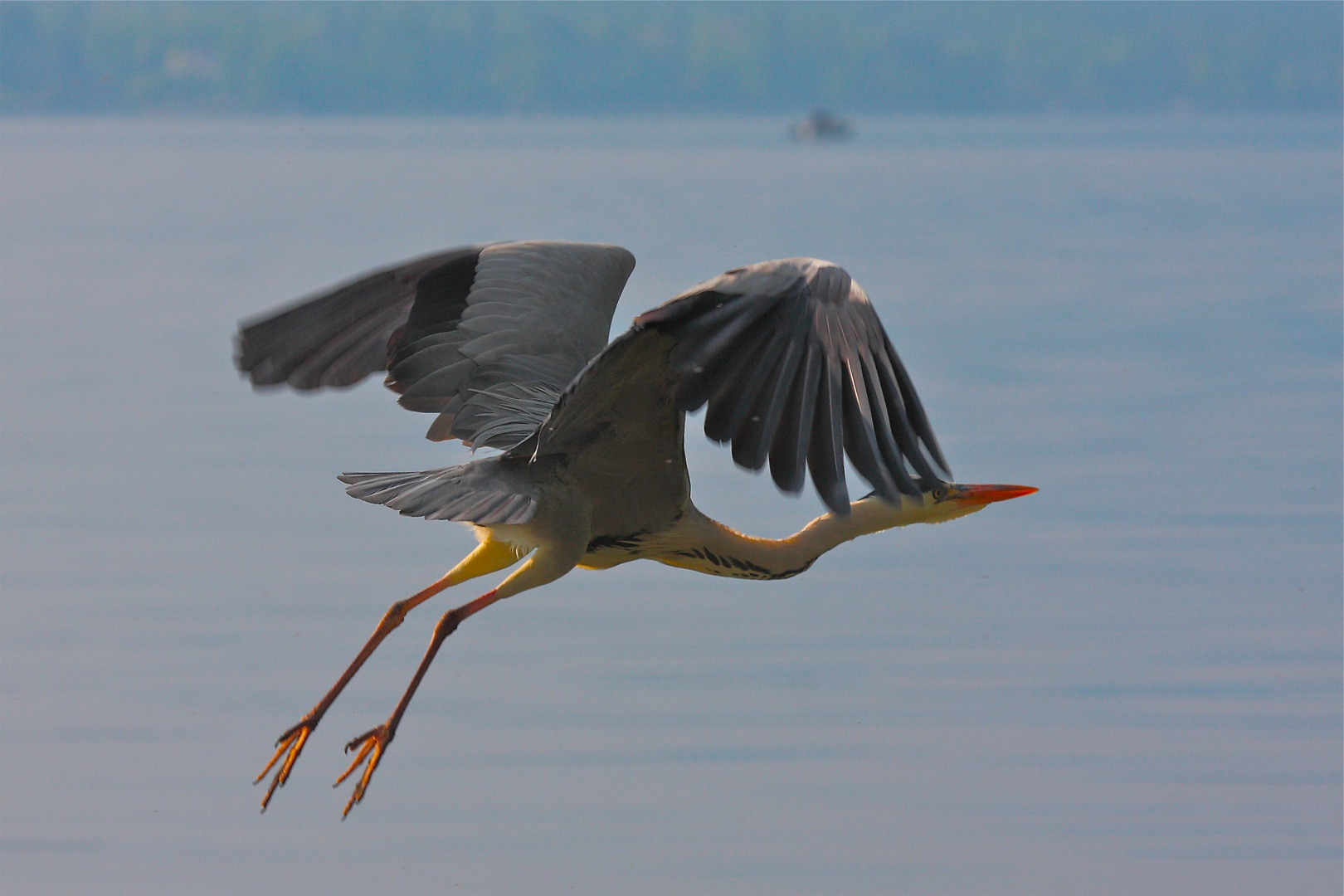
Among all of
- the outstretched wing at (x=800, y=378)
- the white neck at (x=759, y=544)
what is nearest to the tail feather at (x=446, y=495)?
the white neck at (x=759, y=544)

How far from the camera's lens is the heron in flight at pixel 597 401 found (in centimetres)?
425

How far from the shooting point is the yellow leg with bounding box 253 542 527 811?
530 centimetres

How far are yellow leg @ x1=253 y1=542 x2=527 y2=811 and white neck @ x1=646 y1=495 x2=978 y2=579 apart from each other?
48cm

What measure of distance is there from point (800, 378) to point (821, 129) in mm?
44731

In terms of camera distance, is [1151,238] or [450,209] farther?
[450,209]

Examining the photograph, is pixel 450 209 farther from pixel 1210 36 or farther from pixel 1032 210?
pixel 1210 36

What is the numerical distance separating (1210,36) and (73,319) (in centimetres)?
7263

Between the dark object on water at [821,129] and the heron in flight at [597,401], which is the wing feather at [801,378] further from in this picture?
the dark object on water at [821,129]

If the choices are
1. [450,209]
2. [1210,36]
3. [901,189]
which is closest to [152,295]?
[450,209]

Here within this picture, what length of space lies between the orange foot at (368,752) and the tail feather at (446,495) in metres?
0.67

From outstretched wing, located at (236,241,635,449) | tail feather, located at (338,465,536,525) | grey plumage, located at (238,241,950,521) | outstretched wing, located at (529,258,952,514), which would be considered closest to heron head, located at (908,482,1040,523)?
grey plumage, located at (238,241,950,521)

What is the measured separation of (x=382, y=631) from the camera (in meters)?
5.41

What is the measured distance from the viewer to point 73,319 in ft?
47.0

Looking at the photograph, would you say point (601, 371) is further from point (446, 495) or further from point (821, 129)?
point (821, 129)
